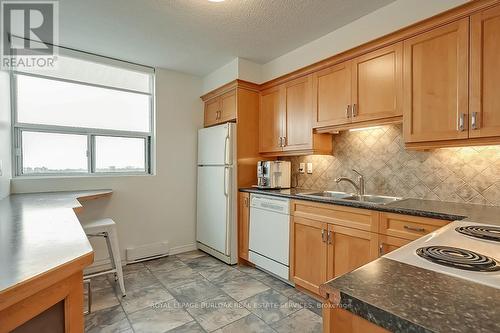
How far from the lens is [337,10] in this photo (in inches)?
84.2

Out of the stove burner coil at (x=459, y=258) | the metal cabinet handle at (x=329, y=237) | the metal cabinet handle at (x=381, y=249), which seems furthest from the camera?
the metal cabinet handle at (x=329, y=237)

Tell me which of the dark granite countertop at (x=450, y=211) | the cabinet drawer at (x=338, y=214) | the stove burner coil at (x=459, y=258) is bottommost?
the cabinet drawer at (x=338, y=214)

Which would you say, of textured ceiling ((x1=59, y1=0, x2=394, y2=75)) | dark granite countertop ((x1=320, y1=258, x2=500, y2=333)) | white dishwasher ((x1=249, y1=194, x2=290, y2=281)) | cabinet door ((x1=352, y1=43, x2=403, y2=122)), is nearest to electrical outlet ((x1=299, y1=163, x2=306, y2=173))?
white dishwasher ((x1=249, y1=194, x2=290, y2=281))

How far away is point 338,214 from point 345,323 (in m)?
1.58

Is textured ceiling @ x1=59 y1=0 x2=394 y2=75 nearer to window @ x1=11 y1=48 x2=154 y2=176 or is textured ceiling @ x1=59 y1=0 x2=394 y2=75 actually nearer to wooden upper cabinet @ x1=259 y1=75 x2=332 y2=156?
window @ x1=11 y1=48 x2=154 y2=176

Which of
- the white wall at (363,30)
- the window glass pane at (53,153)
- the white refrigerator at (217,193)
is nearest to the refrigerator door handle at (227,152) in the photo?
the white refrigerator at (217,193)

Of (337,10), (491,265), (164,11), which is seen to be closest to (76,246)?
(491,265)

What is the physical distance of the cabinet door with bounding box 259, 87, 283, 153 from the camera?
3059 millimetres

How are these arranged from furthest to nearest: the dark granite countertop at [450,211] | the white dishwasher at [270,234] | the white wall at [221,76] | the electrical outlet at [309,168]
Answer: the white wall at [221,76] < the electrical outlet at [309,168] < the white dishwasher at [270,234] < the dark granite countertop at [450,211]

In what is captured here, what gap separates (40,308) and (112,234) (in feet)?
5.85

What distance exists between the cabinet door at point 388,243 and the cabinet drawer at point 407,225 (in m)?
0.03

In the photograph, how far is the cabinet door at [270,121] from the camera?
3059 millimetres

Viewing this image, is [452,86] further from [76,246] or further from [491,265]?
[76,246]

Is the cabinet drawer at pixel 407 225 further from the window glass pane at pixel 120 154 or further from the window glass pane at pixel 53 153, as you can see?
the window glass pane at pixel 53 153
